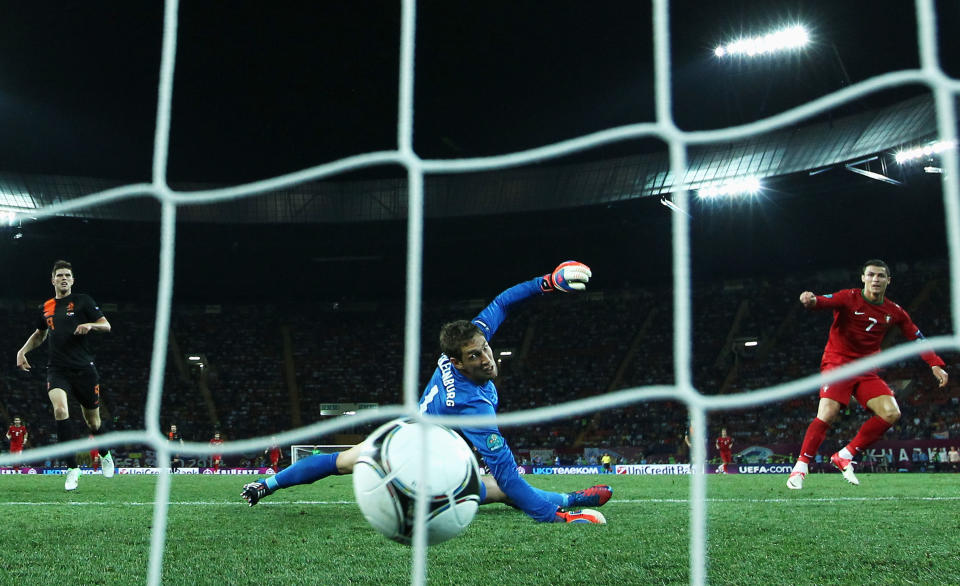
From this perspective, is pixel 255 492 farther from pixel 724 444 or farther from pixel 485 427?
pixel 724 444

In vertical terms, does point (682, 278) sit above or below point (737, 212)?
below

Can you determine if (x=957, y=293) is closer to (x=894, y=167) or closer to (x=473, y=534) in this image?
(x=473, y=534)

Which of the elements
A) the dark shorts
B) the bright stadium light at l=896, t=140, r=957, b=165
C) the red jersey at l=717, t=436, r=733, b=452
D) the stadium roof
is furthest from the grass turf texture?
the stadium roof

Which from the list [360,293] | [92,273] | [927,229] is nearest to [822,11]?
[927,229]

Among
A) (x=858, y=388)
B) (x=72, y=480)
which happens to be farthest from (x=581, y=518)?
(x=72, y=480)

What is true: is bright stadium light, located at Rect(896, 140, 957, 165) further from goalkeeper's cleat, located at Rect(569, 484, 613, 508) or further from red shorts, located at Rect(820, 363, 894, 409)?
goalkeeper's cleat, located at Rect(569, 484, 613, 508)

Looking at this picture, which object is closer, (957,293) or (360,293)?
(957,293)

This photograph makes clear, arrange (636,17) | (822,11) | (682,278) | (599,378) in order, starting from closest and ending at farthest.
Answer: (682,278)
(822,11)
(636,17)
(599,378)
